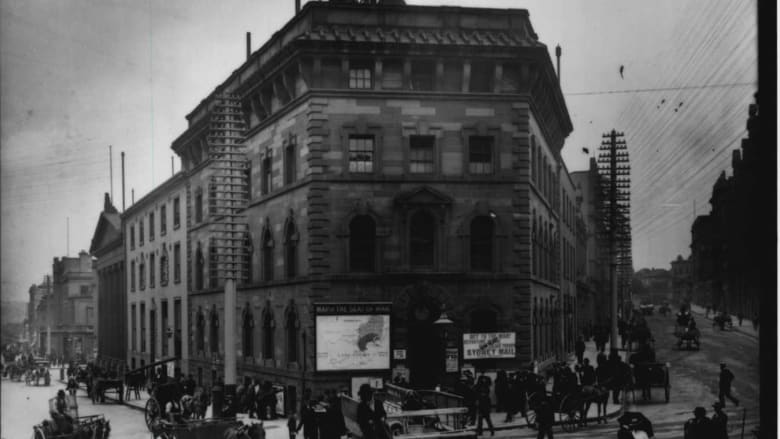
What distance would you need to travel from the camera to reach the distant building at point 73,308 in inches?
754

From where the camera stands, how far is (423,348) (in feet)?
89.3

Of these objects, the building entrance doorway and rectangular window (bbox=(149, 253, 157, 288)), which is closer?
the building entrance doorway

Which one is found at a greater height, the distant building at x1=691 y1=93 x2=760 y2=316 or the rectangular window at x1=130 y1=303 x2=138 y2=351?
the distant building at x1=691 y1=93 x2=760 y2=316

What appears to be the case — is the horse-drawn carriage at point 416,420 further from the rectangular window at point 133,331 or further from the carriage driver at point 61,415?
the rectangular window at point 133,331

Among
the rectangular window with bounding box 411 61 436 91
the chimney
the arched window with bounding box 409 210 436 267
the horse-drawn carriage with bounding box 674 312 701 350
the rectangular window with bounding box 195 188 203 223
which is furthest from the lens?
the rectangular window with bounding box 195 188 203 223

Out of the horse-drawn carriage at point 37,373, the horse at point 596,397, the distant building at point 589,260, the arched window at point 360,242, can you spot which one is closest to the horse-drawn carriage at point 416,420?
the horse at point 596,397

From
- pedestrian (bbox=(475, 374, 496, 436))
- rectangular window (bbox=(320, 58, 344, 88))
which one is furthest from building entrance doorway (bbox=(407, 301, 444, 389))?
rectangular window (bbox=(320, 58, 344, 88))

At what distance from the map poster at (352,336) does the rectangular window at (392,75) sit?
23.2 feet

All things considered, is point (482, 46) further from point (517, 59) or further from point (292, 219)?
point (292, 219)

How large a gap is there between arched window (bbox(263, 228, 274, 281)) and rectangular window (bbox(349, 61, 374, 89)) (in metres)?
6.51

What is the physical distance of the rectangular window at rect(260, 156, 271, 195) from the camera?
1201 inches

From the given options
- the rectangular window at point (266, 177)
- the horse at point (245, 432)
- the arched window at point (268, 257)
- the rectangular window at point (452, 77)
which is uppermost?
the rectangular window at point (452, 77)

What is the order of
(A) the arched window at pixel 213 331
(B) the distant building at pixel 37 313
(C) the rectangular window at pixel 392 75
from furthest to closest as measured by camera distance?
(A) the arched window at pixel 213 331 → (C) the rectangular window at pixel 392 75 → (B) the distant building at pixel 37 313

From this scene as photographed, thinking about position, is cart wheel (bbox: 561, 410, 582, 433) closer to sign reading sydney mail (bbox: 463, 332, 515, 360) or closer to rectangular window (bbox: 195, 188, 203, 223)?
sign reading sydney mail (bbox: 463, 332, 515, 360)
